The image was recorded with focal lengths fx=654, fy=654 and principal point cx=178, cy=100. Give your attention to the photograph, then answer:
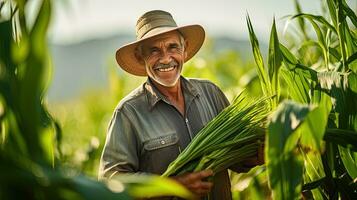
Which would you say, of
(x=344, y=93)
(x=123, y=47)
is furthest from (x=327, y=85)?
(x=123, y=47)

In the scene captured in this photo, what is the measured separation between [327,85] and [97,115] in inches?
121

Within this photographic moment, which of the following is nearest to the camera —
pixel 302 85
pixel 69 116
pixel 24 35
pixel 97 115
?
pixel 24 35

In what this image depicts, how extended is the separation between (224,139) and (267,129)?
1.47 feet

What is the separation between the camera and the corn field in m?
1.10

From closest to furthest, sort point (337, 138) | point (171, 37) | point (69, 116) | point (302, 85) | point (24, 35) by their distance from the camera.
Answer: point (24, 35) < point (337, 138) < point (302, 85) < point (171, 37) < point (69, 116)

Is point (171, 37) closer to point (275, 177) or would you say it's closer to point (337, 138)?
point (337, 138)

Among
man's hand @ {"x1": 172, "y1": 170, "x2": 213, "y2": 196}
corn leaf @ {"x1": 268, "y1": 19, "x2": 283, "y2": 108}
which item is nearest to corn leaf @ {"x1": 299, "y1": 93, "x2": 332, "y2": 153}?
corn leaf @ {"x1": 268, "y1": 19, "x2": 283, "y2": 108}

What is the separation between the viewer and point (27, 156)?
113 cm

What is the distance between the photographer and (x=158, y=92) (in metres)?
2.56

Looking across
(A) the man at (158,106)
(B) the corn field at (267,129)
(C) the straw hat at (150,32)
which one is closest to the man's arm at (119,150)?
(A) the man at (158,106)

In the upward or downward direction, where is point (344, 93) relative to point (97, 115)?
upward

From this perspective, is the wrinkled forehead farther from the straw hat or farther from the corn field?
the corn field

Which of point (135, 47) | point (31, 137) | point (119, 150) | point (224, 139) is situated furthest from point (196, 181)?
point (135, 47)

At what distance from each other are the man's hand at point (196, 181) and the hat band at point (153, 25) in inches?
35.5
